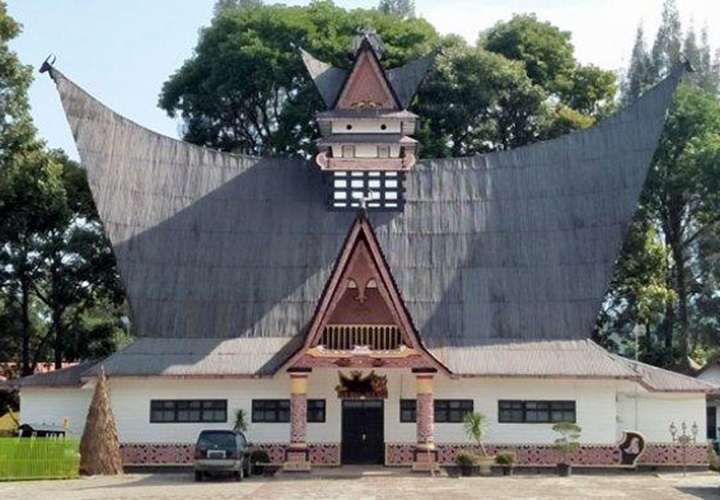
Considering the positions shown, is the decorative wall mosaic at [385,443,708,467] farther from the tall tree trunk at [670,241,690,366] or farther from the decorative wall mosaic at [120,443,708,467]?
the tall tree trunk at [670,241,690,366]

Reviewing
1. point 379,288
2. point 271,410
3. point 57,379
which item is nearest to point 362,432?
point 271,410

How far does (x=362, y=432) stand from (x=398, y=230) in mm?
7529

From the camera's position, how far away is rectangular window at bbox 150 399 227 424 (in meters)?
39.0

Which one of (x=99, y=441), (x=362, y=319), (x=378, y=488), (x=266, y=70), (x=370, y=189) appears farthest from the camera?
(x=266, y=70)

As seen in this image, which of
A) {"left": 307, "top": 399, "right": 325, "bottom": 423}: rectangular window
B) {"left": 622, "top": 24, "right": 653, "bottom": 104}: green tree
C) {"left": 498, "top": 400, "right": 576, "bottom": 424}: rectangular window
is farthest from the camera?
{"left": 622, "top": 24, "right": 653, "bottom": 104}: green tree

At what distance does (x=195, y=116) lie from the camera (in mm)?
64250

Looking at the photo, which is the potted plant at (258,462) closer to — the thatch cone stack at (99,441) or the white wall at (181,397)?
the white wall at (181,397)

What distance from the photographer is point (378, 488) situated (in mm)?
31328

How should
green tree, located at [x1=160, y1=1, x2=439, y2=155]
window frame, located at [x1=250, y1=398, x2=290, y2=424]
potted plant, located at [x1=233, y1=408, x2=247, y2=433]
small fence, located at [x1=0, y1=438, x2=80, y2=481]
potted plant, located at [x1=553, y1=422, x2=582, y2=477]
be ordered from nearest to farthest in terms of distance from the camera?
small fence, located at [x1=0, y1=438, x2=80, y2=481]
potted plant, located at [x1=553, y1=422, x2=582, y2=477]
potted plant, located at [x1=233, y1=408, x2=247, y2=433]
window frame, located at [x1=250, y1=398, x2=290, y2=424]
green tree, located at [x1=160, y1=1, x2=439, y2=155]

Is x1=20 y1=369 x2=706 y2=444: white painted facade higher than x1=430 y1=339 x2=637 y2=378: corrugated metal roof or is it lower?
lower

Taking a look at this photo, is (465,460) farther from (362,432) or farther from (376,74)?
(376,74)

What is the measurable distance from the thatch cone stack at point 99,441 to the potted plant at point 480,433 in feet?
34.5

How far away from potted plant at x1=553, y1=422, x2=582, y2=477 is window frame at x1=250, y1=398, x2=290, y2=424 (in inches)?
326

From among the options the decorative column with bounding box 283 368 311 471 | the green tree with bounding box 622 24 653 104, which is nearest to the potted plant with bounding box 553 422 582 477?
the decorative column with bounding box 283 368 311 471
